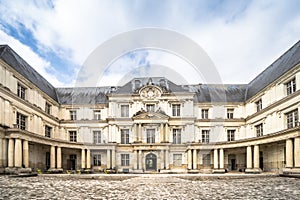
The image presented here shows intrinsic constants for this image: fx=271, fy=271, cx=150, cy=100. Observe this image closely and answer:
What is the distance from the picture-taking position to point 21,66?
96.9 ft

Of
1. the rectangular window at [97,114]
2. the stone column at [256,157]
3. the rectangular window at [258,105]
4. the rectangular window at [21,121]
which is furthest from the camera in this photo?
the rectangular window at [97,114]

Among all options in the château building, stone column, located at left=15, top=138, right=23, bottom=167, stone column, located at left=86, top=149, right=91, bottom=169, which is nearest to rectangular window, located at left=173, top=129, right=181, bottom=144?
the château building

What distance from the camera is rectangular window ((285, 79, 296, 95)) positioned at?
25.6m

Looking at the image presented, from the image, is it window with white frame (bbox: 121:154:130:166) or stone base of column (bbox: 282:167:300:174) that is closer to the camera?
stone base of column (bbox: 282:167:300:174)

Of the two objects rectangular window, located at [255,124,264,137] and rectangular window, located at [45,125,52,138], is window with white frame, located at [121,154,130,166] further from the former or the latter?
rectangular window, located at [255,124,264,137]

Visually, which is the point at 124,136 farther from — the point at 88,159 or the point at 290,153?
the point at 290,153

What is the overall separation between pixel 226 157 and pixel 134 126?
12.8 m

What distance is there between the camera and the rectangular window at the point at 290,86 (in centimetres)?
2559

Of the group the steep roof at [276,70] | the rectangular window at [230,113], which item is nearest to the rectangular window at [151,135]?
the rectangular window at [230,113]

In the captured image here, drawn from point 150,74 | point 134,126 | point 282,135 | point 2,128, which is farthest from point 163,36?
point 2,128

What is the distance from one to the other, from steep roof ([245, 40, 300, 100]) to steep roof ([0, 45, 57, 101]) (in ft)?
87.7

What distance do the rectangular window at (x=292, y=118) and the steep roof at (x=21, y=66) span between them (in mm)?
26992

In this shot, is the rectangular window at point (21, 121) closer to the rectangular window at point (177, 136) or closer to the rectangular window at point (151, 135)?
the rectangular window at point (151, 135)

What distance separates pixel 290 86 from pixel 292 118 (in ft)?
10.4
